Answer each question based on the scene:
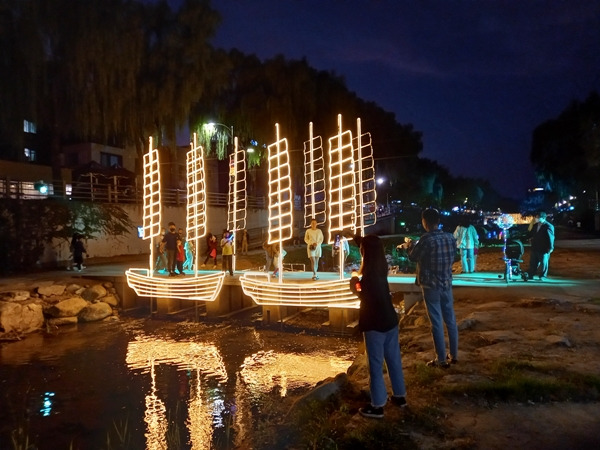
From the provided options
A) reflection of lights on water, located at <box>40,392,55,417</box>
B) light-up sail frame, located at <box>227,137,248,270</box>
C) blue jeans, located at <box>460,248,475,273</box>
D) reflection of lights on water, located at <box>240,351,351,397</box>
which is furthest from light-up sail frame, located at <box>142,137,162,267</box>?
blue jeans, located at <box>460,248,475,273</box>

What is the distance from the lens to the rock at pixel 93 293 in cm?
1933

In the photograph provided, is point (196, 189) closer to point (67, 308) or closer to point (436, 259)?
point (67, 308)

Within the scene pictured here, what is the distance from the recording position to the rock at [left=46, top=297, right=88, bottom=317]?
Answer: 58.5 ft

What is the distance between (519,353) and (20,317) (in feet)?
49.8

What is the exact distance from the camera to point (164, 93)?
28.9 meters

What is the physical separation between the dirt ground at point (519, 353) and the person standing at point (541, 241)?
62 cm

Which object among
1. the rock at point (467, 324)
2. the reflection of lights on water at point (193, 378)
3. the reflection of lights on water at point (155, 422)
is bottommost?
the reflection of lights on water at point (155, 422)

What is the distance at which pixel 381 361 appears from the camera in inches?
226

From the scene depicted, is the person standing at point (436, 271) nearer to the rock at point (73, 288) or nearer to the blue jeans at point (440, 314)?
the blue jeans at point (440, 314)

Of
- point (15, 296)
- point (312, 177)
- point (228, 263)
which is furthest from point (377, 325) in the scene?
point (15, 296)

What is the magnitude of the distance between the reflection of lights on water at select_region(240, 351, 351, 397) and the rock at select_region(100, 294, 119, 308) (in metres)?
9.03

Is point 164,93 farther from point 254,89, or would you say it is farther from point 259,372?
point 259,372

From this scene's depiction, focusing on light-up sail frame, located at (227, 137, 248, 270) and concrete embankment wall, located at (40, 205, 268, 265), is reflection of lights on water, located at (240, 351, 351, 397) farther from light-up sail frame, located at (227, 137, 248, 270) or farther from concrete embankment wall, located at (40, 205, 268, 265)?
concrete embankment wall, located at (40, 205, 268, 265)

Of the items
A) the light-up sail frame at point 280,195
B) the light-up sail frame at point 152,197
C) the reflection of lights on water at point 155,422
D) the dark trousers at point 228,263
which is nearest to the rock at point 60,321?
the light-up sail frame at point 152,197
